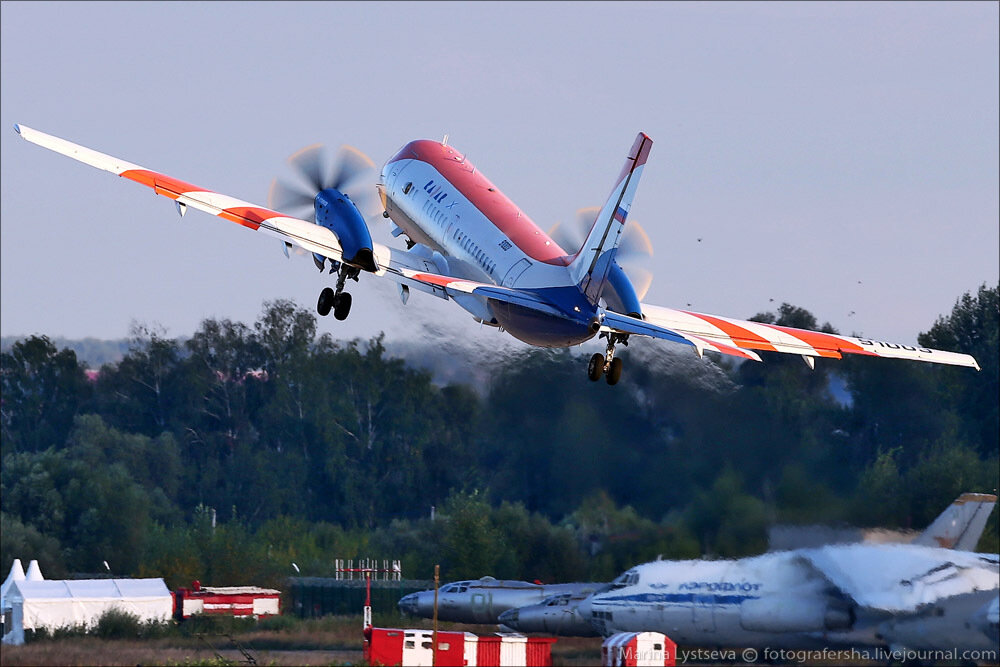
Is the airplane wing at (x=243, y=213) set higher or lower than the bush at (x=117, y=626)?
higher

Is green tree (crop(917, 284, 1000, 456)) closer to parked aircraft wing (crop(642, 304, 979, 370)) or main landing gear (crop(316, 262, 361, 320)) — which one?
parked aircraft wing (crop(642, 304, 979, 370))

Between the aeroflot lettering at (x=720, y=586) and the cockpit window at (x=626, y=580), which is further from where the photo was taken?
the cockpit window at (x=626, y=580)

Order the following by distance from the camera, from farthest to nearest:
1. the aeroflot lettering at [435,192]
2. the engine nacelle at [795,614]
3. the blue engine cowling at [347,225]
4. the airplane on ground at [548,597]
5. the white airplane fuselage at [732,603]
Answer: the aeroflot lettering at [435,192], the blue engine cowling at [347,225], the airplane on ground at [548,597], the white airplane fuselage at [732,603], the engine nacelle at [795,614]

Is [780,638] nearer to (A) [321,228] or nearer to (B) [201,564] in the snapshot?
(A) [321,228]

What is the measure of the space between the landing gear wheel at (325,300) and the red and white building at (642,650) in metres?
11.1

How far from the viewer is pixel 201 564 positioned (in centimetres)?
6147

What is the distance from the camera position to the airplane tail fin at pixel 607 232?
126 ft

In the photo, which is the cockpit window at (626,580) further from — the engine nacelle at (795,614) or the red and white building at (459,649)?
the engine nacelle at (795,614)

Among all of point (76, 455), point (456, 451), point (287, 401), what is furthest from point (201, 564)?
point (76, 455)

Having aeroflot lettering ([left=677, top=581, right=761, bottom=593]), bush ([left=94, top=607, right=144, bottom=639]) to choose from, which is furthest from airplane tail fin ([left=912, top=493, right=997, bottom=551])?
bush ([left=94, top=607, right=144, bottom=639])

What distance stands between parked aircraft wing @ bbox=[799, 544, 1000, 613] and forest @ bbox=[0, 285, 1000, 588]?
4.51 ft

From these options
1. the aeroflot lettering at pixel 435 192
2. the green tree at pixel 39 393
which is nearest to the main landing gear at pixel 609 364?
the aeroflot lettering at pixel 435 192

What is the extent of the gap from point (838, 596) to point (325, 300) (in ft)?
47.8

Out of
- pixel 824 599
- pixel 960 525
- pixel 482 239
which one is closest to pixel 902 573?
pixel 824 599
